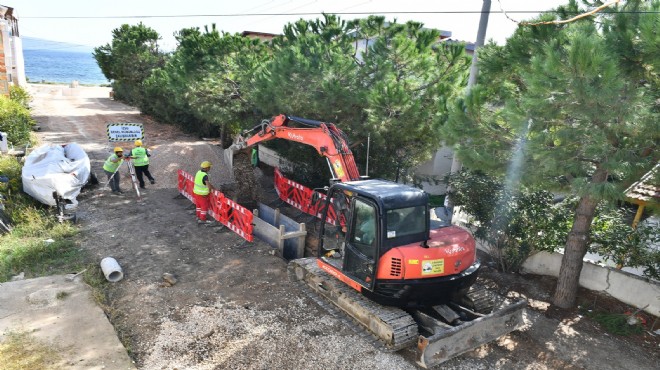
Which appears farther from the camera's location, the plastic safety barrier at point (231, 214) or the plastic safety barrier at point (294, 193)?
the plastic safety barrier at point (294, 193)

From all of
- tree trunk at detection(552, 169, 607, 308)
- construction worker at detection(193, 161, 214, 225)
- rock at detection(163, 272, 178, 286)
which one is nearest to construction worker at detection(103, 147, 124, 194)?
construction worker at detection(193, 161, 214, 225)

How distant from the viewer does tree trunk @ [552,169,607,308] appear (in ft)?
25.4

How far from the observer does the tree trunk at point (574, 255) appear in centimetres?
775

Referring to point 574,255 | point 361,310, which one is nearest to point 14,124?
point 361,310

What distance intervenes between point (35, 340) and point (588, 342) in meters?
8.45

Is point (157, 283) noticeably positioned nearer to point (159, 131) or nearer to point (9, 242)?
point (9, 242)

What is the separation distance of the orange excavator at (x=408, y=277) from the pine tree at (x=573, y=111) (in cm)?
163

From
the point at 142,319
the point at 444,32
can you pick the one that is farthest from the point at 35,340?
the point at 444,32

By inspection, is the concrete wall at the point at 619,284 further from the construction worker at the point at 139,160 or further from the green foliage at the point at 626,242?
the construction worker at the point at 139,160

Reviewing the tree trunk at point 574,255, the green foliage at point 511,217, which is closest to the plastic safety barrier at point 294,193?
the green foliage at point 511,217

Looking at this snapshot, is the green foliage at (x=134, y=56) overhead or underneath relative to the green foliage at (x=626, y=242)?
overhead

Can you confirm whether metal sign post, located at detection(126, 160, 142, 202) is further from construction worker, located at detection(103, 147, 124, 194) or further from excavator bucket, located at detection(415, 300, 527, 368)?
excavator bucket, located at detection(415, 300, 527, 368)

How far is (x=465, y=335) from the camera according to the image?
20.5ft

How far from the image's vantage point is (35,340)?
6.37 metres
